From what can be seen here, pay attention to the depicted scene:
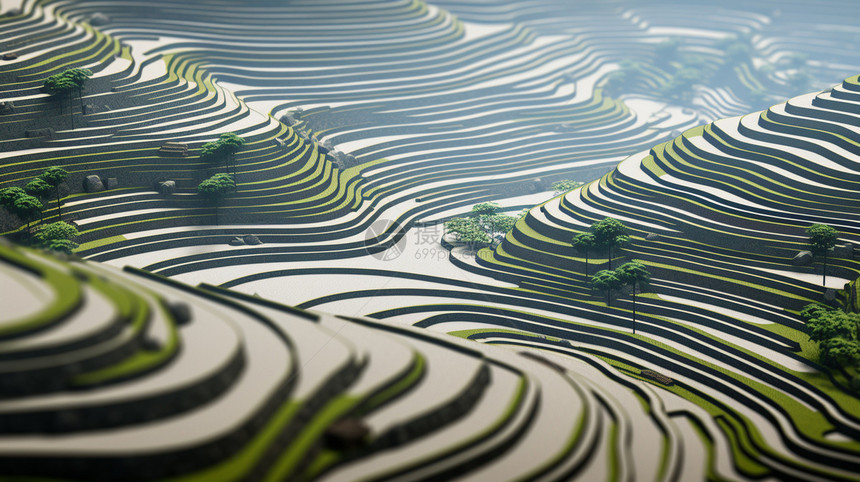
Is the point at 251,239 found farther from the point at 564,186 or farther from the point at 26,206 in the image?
the point at 564,186

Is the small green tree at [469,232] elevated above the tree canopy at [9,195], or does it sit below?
below

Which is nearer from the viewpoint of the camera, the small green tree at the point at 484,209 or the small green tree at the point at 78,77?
the small green tree at the point at 78,77

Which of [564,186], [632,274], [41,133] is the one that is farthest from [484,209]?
[41,133]

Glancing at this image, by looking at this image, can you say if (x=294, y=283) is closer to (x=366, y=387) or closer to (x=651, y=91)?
(x=366, y=387)

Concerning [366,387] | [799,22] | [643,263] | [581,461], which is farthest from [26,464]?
[799,22]

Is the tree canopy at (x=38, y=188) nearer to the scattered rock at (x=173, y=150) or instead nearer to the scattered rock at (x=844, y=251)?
the scattered rock at (x=173, y=150)

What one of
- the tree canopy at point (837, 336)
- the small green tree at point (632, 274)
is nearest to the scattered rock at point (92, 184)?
the small green tree at point (632, 274)

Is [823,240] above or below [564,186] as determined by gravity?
below
